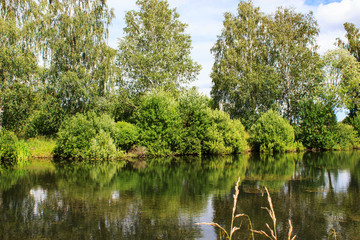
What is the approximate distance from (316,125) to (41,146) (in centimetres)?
2656

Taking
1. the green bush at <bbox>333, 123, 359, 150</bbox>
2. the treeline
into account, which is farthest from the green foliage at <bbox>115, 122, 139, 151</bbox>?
the green bush at <bbox>333, 123, 359, 150</bbox>

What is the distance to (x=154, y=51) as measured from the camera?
116ft

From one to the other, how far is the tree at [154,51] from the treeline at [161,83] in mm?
118

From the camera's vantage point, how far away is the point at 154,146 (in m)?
27.1

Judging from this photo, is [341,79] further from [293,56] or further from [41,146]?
[41,146]

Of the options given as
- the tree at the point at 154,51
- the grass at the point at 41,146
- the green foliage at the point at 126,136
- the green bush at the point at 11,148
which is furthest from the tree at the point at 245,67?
the green bush at the point at 11,148

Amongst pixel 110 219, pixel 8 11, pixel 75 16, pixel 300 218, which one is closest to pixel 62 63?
pixel 75 16

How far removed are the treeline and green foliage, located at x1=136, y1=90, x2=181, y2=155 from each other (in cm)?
9

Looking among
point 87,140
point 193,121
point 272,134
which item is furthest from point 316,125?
point 87,140

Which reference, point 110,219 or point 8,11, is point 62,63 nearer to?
point 8,11

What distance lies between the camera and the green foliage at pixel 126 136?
26.2m

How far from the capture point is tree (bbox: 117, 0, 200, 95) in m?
35.0

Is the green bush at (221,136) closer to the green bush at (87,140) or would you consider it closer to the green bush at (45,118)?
the green bush at (87,140)

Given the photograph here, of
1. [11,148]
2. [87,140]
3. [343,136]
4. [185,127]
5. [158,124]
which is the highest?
[158,124]
